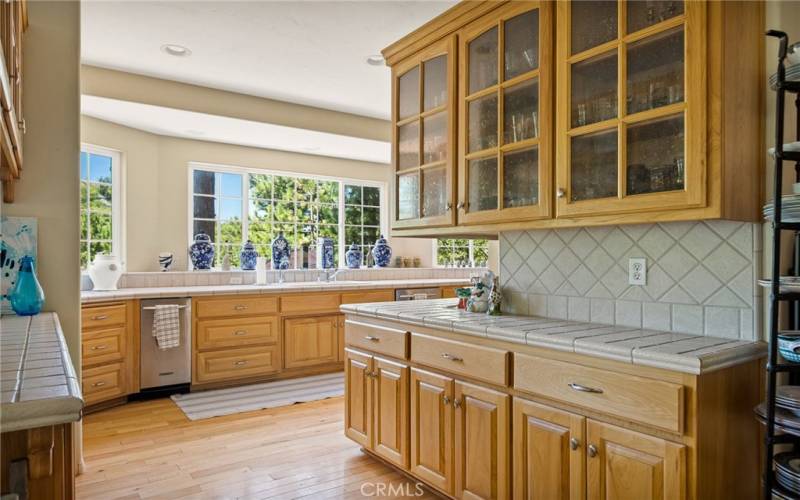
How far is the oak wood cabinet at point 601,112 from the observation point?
158cm

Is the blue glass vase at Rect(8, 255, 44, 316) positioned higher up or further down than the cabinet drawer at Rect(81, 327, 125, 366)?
higher up

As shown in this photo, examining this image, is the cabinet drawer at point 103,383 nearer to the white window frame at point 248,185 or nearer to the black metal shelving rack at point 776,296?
the white window frame at point 248,185

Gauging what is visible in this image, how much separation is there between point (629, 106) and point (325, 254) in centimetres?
456

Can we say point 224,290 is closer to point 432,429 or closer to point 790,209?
point 432,429

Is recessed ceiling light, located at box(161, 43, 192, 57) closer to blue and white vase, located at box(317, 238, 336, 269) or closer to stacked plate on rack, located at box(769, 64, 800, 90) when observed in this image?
blue and white vase, located at box(317, 238, 336, 269)

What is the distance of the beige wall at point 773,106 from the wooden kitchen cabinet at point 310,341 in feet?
12.3

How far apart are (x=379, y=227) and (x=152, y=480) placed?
456 centimetres

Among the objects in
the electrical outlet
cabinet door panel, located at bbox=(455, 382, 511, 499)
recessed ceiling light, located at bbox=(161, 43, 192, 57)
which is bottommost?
cabinet door panel, located at bbox=(455, 382, 511, 499)

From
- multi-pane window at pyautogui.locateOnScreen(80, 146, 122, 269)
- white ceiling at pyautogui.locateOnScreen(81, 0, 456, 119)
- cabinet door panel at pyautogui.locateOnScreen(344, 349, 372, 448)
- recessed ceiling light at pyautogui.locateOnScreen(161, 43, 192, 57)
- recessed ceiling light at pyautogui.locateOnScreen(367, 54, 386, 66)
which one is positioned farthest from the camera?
multi-pane window at pyautogui.locateOnScreen(80, 146, 122, 269)

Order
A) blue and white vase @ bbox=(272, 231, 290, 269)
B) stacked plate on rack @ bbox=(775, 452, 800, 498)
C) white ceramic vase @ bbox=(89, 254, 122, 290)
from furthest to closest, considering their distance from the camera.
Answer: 1. blue and white vase @ bbox=(272, 231, 290, 269)
2. white ceramic vase @ bbox=(89, 254, 122, 290)
3. stacked plate on rack @ bbox=(775, 452, 800, 498)

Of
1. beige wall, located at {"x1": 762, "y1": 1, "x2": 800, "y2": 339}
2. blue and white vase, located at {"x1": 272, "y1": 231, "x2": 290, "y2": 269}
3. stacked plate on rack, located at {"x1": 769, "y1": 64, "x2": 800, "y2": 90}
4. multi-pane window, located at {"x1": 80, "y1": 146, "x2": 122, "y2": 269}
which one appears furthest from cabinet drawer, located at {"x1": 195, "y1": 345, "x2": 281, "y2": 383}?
stacked plate on rack, located at {"x1": 769, "y1": 64, "x2": 800, "y2": 90}

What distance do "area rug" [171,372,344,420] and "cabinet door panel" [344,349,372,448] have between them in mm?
1203

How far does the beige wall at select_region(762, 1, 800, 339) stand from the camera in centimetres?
169

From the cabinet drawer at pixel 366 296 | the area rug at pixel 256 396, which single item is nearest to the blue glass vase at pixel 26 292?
the area rug at pixel 256 396
